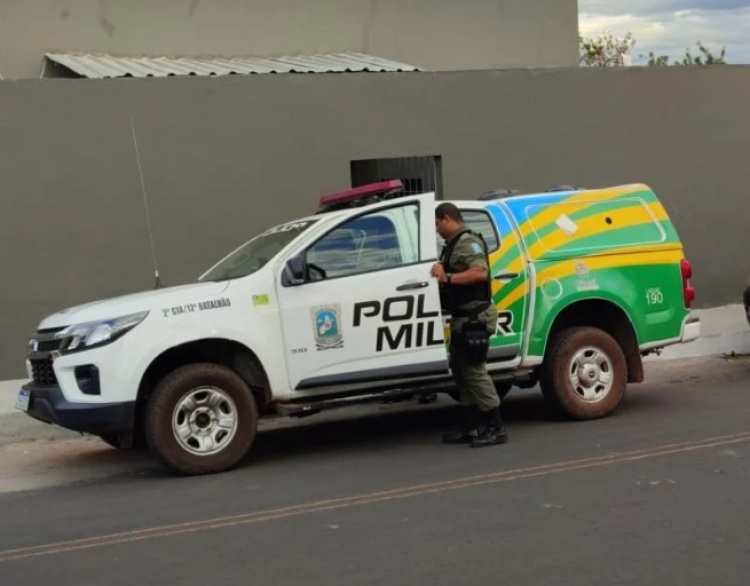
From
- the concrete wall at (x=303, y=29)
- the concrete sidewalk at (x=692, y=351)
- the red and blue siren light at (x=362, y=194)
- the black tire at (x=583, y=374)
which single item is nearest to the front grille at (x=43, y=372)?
the concrete sidewalk at (x=692, y=351)

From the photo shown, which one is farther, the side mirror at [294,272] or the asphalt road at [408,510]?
the side mirror at [294,272]

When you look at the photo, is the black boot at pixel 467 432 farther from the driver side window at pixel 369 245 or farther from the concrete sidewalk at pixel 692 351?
the concrete sidewalk at pixel 692 351

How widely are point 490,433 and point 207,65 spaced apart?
7033 millimetres

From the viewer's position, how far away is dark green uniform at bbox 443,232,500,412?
7410 millimetres

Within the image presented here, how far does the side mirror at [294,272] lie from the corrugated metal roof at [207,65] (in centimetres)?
508

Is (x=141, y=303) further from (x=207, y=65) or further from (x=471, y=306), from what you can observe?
(x=207, y=65)

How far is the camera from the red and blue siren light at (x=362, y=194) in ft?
25.5

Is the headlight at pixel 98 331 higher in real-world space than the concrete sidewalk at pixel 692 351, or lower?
higher

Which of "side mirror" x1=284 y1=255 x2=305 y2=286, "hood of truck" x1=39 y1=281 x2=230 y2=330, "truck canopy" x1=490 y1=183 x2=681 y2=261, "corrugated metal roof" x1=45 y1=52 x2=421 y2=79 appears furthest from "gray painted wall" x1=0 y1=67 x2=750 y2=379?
"side mirror" x1=284 y1=255 x2=305 y2=286

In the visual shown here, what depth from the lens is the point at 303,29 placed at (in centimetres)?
1377

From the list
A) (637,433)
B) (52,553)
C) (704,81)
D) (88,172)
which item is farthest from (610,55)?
(52,553)

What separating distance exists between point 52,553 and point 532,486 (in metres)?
2.95

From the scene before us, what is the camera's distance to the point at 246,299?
7141mm

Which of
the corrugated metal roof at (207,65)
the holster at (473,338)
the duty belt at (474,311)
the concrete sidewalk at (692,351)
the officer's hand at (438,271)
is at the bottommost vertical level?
the concrete sidewalk at (692,351)
